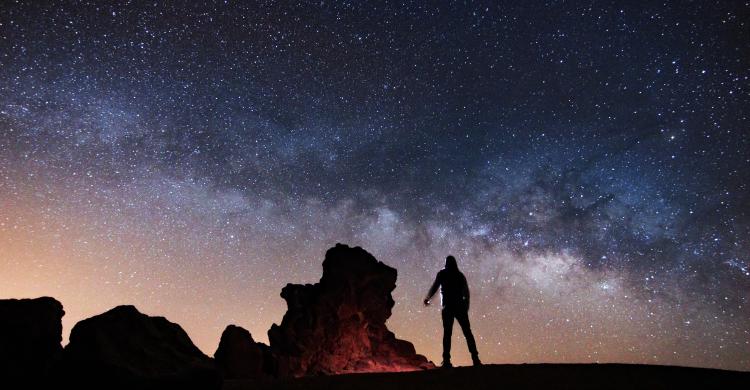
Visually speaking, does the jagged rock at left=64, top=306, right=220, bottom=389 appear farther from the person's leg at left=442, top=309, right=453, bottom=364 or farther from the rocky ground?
the person's leg at left=442, top=309, right=453, bottom=364

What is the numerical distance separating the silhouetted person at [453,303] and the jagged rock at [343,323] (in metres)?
6.42

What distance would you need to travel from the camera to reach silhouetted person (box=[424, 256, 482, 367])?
8.07 meters

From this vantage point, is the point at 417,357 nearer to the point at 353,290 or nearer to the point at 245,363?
the point at 353,290

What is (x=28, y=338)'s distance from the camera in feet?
14.3

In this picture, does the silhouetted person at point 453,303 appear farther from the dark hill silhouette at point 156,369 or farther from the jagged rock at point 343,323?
the jagged rock at point 343,323

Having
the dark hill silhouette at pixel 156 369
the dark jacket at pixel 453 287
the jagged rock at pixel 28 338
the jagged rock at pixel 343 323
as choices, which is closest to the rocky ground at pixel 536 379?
the dark hill silhouette at pixel 156 369

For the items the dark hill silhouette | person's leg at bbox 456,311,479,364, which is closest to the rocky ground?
the dark hill silhouette

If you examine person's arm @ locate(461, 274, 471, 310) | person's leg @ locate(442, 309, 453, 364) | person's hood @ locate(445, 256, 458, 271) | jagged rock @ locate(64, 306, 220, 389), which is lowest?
jagged rock @ locate(64, 306, 220, 389)

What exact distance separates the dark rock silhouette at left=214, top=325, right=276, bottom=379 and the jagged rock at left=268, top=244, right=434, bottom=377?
1.45 metres

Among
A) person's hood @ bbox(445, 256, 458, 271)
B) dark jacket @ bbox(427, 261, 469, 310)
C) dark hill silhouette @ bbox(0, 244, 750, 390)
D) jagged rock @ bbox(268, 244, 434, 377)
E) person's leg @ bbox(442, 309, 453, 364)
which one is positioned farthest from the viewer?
jagged rock @ bbox(268, 244, 434, 377)

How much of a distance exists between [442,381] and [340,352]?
10.1 meters

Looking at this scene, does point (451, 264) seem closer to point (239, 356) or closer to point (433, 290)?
A: point (433, 290)

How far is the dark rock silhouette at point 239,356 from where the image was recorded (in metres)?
11.7

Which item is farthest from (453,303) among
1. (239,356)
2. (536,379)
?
(239,356)
